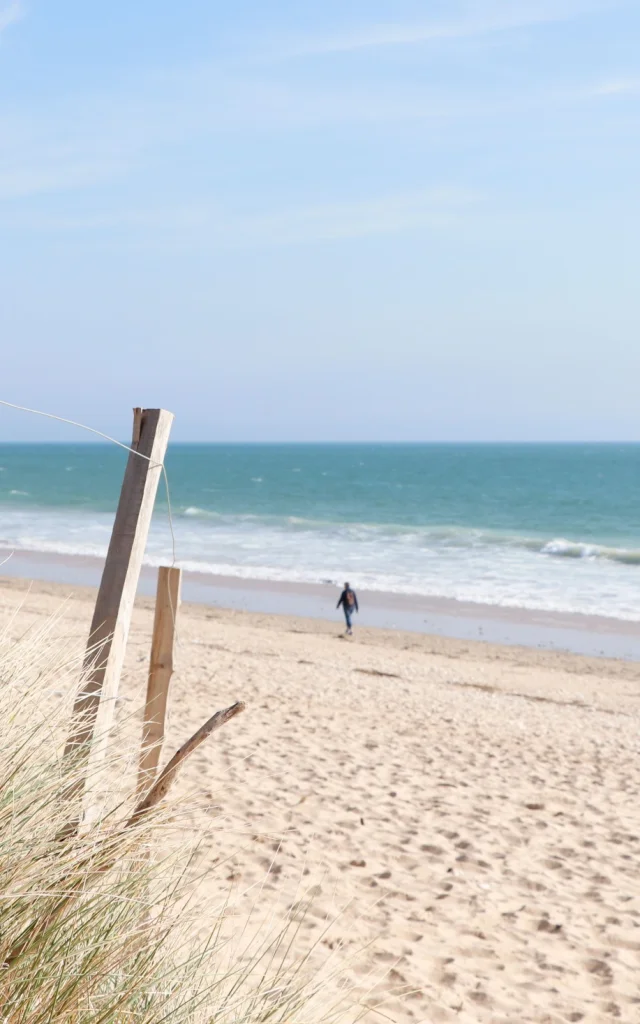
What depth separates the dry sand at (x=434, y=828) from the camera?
4.62m

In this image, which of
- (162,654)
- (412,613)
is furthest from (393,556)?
(162,654)

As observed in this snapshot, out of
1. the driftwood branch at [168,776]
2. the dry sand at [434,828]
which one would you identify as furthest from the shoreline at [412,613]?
the driftwood branch at [168,776]

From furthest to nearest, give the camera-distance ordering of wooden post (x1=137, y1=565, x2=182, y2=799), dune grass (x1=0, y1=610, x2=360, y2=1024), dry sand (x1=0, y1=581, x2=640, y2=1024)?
dry sand (x1=0, y1=581, x2=640, y2=1024), wooden post (x1=137, y1=565, x2=182, y2=799), dune grass (x1=0, y1=610, x2=360, y2=1024)

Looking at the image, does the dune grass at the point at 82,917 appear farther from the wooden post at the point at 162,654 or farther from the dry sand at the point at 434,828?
the wooden post at the point at 162,654

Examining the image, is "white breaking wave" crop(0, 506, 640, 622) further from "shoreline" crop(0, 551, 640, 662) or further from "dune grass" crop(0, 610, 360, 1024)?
"dune grass" crop(0, 610, 360, 1024)

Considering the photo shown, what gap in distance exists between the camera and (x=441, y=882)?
5.68 metres

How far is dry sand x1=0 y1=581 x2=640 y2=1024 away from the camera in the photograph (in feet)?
15.2

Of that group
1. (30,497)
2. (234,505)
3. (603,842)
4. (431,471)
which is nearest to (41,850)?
(603,842)

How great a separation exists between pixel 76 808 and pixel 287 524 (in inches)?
1625

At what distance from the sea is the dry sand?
2.43 meters

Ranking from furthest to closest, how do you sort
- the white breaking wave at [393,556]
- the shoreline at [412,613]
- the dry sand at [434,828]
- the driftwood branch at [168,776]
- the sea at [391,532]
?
the sea at [391,532] < the white breaking wave at [393,556] < the shoreline at [412,613] < the dry sand at [434,828] < the driftwood branch at [168,776]

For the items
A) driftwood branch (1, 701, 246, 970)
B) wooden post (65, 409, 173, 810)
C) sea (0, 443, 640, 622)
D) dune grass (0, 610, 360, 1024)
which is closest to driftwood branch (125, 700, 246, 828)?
driftwood branch (1, 701, 246, 970)

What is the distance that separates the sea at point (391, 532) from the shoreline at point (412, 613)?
950 mm

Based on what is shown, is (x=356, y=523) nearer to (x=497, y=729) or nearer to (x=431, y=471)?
(x=497, y=729)
